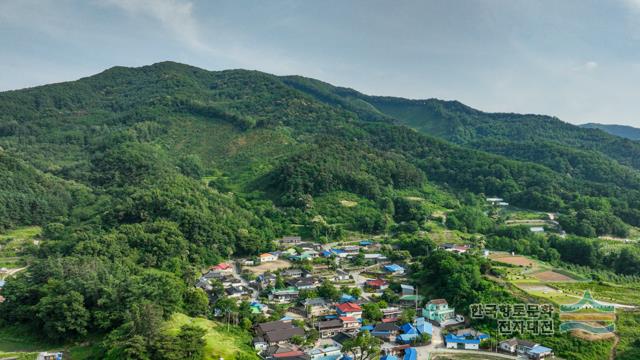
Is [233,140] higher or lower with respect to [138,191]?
higher

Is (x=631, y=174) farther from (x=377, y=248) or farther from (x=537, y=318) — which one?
(x=537, y=318)

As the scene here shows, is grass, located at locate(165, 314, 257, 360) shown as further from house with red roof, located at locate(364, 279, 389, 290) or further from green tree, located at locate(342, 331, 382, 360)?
house with red roof, located at locate(364, 279, 389, 290)

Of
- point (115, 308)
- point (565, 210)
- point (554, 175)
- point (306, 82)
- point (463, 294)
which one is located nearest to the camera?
Result: point (115, 308)

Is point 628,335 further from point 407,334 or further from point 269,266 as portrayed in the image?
point 269,266

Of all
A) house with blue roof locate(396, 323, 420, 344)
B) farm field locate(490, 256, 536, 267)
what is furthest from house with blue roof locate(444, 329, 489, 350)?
farm field locate(490, 256, 536, 267)

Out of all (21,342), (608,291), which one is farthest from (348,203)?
(21,342)

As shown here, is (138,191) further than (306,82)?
No

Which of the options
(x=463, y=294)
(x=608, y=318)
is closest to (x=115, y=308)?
(x=463, y=294)
